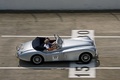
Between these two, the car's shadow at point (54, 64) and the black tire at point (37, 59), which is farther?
the car's shadow at point (54, 64)

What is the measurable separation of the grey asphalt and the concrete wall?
697mm

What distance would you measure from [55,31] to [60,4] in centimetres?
353

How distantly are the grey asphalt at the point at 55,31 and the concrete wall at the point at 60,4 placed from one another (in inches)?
27.4

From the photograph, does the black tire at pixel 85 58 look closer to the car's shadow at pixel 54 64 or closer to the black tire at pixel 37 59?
the car's shadow at pixel 54 64

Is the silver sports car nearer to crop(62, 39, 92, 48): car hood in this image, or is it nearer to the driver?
crop(62, 39, 92, 48): car hood

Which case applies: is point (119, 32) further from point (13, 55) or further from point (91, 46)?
point (13, 55)

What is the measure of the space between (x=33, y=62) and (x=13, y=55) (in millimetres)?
1582

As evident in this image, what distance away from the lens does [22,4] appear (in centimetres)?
2244

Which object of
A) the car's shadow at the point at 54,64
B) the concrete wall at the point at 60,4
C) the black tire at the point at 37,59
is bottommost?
the car's shadow at the point at 54,64

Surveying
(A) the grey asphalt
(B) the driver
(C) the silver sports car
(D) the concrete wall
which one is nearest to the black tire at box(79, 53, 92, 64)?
(C) the silver sports car

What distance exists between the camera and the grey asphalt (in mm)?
14617

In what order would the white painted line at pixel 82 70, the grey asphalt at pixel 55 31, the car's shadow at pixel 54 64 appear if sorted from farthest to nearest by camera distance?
the car's shadow at pixel 54 64 < the grey asphalt at pixel 55 31 < the white painted line at pixel 82 70

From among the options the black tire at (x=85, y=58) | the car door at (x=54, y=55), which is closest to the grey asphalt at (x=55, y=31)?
the car door at (x=54, y=55)

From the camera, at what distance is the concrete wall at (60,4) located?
22156mm
